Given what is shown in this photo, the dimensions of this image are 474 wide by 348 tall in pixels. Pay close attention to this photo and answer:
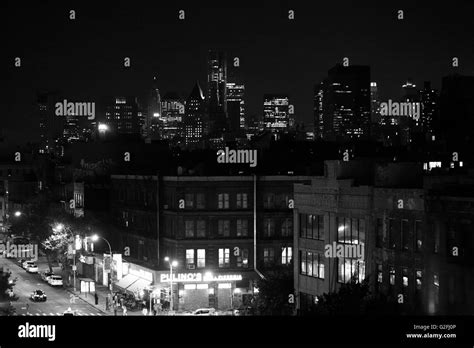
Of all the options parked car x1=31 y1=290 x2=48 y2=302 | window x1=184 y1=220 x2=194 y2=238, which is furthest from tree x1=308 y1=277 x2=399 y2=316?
parked car x1=31 y1=290 x2=48 y2=302

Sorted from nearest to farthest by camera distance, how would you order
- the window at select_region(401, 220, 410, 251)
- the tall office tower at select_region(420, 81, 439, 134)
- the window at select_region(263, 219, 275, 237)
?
the window at select_region(401, 220, 410, 251) → the window at select_region(263, 219, 275, 237) → the tall office tower at select_region(420, 81, 439, 134)

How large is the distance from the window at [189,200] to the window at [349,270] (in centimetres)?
1995

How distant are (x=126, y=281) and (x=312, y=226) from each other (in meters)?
21.7

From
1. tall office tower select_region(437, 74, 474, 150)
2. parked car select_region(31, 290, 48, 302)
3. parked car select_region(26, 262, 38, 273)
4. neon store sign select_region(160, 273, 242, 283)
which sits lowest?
parked car select_region(26, 262, 38, 273)

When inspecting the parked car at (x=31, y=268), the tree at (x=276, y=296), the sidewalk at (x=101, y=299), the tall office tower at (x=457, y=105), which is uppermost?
the tall office tower at (x=457, y=105)

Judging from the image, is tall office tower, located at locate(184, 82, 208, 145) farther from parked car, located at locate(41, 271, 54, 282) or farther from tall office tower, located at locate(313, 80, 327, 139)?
parked car, located at locate(41, 271, 54, 282)

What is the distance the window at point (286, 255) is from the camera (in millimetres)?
61406

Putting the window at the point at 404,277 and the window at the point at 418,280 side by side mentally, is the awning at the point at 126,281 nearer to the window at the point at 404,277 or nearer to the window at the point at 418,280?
the window at the point at 404,277

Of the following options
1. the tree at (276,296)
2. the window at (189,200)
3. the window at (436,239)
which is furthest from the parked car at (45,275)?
the window at (436,239)

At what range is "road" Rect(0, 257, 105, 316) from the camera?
5341cm

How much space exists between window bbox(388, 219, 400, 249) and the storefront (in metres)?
19.8

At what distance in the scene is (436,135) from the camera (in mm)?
113250

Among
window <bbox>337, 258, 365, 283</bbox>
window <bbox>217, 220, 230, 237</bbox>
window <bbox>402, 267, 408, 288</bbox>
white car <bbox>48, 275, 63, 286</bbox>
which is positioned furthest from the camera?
white car <bbox>48, 275, 63, 286</bbox>

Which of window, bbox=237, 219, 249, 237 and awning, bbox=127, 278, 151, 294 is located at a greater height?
window, bbox=237, 219, 249, 237
